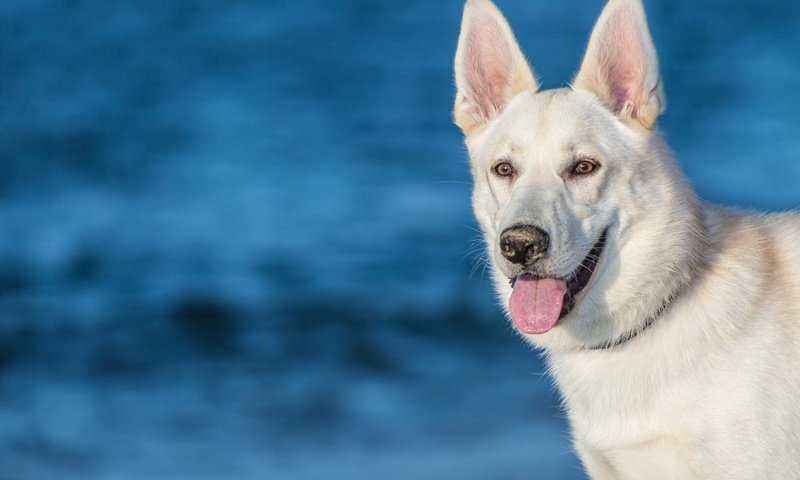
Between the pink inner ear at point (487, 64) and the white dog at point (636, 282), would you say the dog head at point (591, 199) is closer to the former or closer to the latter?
the white dog at point (636, 282)

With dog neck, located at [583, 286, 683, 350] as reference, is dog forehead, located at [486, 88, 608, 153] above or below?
above

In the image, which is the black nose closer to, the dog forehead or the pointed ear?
the dog forehead

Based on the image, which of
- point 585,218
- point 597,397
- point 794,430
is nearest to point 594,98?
point 585,218

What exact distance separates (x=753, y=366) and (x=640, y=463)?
77 centimetres

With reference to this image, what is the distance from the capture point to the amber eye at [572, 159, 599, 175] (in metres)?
5.71

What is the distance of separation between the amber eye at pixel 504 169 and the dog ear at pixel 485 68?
615 mm

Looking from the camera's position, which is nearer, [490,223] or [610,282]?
[610,282]

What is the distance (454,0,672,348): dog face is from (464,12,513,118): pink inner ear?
0.04ft

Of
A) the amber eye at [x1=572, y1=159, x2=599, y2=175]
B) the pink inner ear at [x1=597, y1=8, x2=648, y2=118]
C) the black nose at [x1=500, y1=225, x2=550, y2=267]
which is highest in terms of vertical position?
the pink inner ear at [x1=597, y1=8, x2=648, y2=118]

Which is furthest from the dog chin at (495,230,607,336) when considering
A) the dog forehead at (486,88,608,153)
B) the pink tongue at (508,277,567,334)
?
the dog forehead at (486,88,608,153)

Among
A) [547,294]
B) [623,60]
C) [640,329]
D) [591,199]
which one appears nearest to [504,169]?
[591,199]

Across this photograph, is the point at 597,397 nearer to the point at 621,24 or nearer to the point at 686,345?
the point at 686,345

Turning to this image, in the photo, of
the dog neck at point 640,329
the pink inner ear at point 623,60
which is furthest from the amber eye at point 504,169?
the dog neck at point 640,329

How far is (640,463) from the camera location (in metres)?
5.62
